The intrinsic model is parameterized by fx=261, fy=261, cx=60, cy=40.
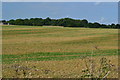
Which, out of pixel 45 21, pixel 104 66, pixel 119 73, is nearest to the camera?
pixel 104 66

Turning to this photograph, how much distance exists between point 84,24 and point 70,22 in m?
3.80

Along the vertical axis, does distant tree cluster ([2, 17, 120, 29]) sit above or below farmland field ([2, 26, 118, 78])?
above

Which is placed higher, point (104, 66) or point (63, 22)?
point (63, 22)

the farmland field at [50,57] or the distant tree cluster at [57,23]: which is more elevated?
the distant tree cluster at [57,23]

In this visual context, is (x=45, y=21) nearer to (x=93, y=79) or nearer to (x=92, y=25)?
(x=92, y=25)

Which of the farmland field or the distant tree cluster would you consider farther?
the distant tree cluster

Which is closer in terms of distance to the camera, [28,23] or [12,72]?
[12,72]

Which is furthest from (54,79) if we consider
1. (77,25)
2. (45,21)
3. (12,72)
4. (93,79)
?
(45,21)

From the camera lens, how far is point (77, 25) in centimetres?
6738

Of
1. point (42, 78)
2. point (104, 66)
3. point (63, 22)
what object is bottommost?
point (42, 78)

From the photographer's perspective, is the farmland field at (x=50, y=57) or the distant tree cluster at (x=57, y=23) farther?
the distant tree cluster at (x=57, y=23)

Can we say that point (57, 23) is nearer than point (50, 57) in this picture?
No

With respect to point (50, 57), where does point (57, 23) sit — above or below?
above

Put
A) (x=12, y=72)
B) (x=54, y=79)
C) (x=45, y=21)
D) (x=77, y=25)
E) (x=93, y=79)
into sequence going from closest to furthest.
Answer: (x=93, y=79) → (x=54, y=79) → (x=12, y=72) → (x=77, y=25) → (x=45, y=21)
